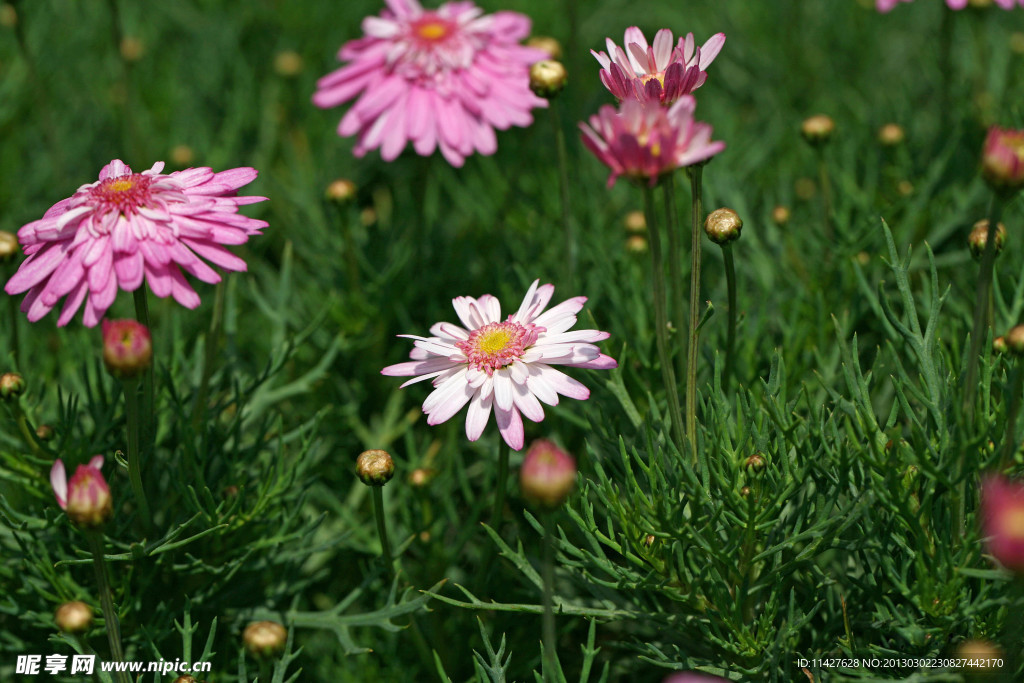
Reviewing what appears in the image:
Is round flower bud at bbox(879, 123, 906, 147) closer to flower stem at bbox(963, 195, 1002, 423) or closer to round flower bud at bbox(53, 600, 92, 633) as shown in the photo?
flower stem at bbox(963, 195, 1002, 423)

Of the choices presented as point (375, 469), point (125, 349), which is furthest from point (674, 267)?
point (125, 349)

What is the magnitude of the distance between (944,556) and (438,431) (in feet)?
3.63

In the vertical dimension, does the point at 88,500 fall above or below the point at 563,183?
below

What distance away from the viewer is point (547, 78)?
1.54 meters

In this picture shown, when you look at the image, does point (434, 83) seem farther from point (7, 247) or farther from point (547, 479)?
point (547, 479)

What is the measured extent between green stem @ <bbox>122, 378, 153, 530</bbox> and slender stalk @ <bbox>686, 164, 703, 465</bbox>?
2.54 feet

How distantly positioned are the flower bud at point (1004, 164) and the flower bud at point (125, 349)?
1035 mm

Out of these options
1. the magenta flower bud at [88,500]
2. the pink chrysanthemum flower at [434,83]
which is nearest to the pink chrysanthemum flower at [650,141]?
the magenta flower bud at [88,500]

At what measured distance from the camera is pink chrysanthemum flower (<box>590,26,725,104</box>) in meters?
1.26

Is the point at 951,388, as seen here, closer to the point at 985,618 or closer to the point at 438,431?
the point at 985,618

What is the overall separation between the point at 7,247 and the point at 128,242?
0.46 metres

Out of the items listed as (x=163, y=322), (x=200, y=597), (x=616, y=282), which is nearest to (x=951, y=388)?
(x=616, y=282)

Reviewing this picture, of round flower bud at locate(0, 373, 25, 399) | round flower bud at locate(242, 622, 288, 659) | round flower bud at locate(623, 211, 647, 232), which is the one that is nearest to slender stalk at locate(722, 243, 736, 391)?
round flower bud at locate(623, 211, 647, 232)

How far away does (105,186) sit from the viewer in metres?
1.35
